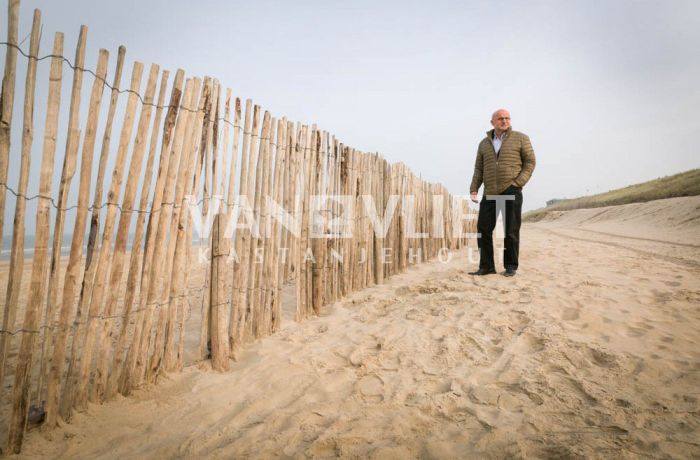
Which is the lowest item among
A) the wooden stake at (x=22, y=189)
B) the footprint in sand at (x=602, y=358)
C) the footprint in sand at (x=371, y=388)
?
the footprint in sand at (x=371, y=388)

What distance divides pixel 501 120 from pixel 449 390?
3.22 meters

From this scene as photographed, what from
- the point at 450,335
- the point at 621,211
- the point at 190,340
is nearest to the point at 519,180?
the point at 450,335

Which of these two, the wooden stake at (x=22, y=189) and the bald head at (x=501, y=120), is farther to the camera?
the bald head at (x=501, y=120)

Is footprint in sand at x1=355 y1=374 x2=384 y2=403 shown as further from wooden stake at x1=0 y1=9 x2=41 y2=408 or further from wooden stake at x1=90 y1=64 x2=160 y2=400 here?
wooden stake at x1=0 y1=9 x2=41 y2=408

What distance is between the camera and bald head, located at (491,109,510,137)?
13.1 feet

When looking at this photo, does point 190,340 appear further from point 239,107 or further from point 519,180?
point 519,180

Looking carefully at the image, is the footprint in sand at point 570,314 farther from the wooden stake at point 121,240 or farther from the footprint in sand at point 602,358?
the wooden stake at point 121,240

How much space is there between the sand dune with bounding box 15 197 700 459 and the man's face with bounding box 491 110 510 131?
1952 mm

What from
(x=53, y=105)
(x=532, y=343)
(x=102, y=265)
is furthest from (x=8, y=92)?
(x=532, y=343)

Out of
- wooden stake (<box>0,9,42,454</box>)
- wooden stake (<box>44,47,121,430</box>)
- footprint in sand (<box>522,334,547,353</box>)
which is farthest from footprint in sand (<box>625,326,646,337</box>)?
wooden stake (<box>0,9,42,454</box>)

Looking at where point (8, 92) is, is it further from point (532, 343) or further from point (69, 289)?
point (532, 343)

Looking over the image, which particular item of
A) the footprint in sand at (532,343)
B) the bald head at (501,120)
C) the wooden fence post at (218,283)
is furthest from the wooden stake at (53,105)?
the bald head at (501,120)

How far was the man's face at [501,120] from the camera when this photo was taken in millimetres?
3980

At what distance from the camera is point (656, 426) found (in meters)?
1.46
